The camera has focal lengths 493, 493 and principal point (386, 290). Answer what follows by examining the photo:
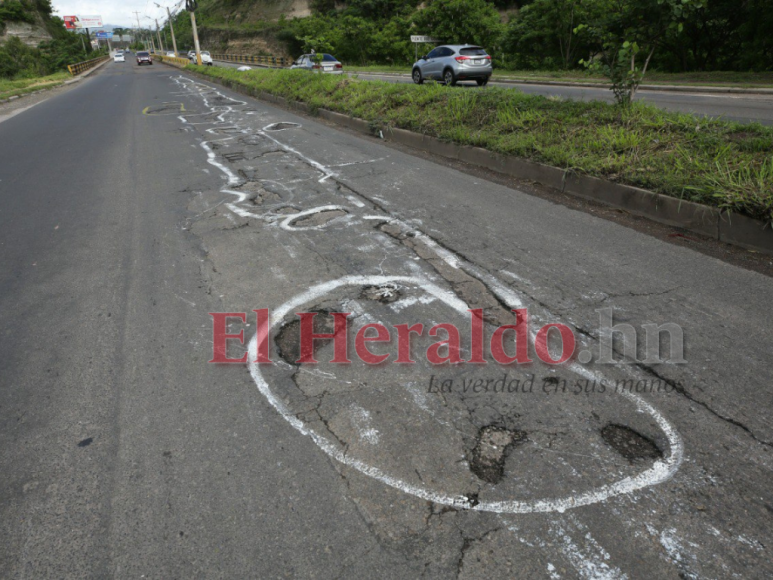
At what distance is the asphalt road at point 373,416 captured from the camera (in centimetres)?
202

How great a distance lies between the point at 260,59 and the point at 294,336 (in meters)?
60.0

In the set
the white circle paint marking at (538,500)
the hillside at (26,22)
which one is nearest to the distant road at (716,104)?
the white circle paint marking at (538,500)

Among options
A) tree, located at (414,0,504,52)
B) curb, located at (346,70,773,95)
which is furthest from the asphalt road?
tree, located at (414,0,504,52)

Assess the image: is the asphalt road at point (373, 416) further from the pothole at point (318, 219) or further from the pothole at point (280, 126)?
the pothole at point (280, 126)

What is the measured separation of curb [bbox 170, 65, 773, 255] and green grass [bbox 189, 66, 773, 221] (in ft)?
0.35

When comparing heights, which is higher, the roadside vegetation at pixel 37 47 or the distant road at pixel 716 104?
the roadside vegetation at pixel 37 47

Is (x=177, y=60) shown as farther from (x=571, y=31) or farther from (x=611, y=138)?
(x=611, y=138)

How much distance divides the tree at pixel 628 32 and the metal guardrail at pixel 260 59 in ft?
140

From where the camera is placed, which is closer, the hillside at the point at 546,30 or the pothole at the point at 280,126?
the hillside at the point at 546,30

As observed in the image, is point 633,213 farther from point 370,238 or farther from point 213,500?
point 213,500

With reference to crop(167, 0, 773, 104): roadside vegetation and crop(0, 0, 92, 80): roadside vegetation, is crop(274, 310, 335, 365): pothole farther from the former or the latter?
crop(0, 0, 92, 80): roadside vegetation

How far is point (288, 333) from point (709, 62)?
28.3 metres

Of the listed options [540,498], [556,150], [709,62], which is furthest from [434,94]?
[709,62]

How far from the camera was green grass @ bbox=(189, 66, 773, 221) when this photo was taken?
5289mm
